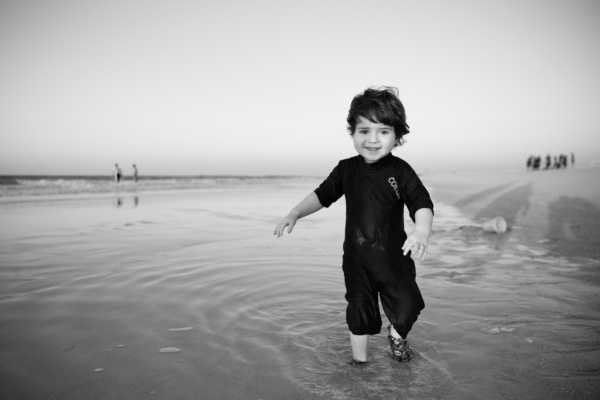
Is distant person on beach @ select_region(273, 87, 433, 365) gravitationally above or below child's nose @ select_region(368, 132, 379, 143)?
below

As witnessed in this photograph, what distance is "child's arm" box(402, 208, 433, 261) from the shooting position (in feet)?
6.79

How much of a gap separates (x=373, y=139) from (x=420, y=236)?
0.74m

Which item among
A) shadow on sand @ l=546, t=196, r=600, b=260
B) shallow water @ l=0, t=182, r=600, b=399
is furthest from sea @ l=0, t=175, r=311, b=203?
→ shadow on sand @ l=546, t=196, r=600, b=260

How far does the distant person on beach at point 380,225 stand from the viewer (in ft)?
7.77

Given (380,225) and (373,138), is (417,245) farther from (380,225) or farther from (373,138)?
(373,138)

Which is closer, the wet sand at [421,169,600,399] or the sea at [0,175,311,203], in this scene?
the wet sand at [421,169,600,399]

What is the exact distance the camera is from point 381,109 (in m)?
2.46

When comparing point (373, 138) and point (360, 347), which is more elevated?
point (373, 138)

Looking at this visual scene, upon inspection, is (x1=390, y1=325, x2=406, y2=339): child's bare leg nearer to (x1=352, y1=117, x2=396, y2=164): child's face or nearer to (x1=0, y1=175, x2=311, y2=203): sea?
(x1=352, y1=117, x2=396, y2=164): child's face

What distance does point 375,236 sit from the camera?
2.48 meters

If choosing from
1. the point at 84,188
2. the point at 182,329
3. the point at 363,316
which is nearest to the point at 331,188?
the point at 363,316

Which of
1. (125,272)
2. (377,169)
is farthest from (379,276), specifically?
(125,272)

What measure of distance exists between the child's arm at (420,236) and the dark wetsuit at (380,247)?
63mm

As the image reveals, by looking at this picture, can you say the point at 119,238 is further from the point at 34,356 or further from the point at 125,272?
the point at 34,356
